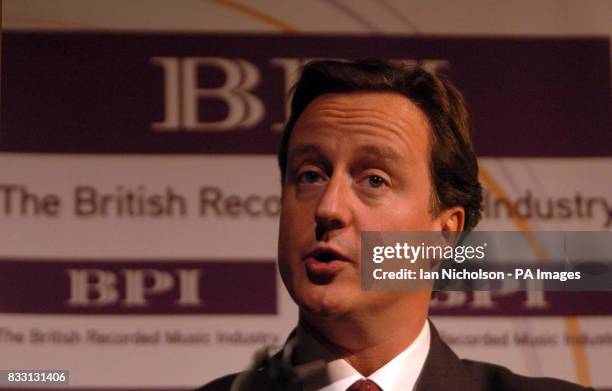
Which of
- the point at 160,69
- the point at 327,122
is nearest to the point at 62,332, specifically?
→ the point at 160,69

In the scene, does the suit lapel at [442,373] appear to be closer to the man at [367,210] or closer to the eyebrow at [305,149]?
the man at [367,210]

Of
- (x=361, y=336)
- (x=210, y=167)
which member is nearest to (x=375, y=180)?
(x=361, y=336)

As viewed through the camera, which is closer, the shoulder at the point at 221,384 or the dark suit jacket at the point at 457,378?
the dark suit jacket at the point at 457,378

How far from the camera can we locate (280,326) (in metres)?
2.33

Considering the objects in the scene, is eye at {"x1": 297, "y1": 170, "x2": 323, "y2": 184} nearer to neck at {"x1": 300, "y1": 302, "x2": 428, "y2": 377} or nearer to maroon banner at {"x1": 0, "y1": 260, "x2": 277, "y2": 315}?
neck at {"x1": 300, "y1": 302, "x2": 428, "y2": 377}

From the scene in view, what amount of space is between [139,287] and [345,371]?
0.61 m

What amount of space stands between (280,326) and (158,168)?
40 centimetres

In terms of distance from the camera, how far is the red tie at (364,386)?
1.85 metres

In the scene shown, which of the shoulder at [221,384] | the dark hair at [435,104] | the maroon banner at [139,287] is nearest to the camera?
the dark hair at [435,104]

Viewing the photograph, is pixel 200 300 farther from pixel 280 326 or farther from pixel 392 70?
pixel 392 70

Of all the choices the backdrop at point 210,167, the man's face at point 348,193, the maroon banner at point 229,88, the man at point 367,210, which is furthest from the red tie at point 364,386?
the maroon banner at point 229,88

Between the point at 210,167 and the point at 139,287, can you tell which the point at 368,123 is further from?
the point at 139,287

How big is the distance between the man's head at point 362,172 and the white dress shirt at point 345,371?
2.5 inches

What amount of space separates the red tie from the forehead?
0.37 metres
